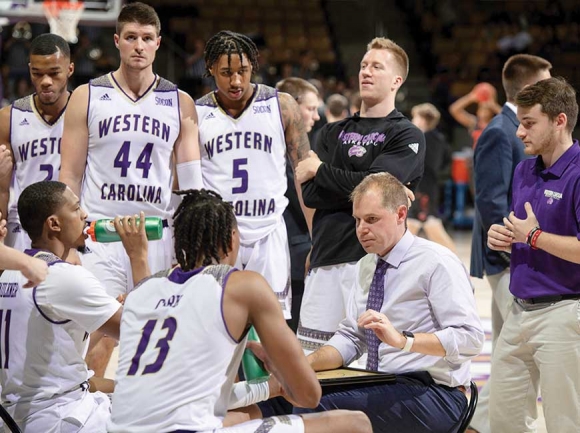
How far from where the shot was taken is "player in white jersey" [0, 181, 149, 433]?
3682 millimetres

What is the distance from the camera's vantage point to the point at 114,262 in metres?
5.12

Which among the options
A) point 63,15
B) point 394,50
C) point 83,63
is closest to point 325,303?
point 394,50

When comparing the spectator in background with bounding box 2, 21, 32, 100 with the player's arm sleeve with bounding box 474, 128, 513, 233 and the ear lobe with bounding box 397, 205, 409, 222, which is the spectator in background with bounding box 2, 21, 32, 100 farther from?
the ear lobe with bounding box 397, 205, 409, 222

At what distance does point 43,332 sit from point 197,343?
35.9 inches

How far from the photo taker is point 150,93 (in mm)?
5207

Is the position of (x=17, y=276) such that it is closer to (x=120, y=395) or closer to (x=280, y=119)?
(x=120, y=395)

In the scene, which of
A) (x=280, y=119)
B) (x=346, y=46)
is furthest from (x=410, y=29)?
(x=280, y=119)

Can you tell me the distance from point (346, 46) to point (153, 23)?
1759 cm

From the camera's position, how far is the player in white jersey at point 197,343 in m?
3.10

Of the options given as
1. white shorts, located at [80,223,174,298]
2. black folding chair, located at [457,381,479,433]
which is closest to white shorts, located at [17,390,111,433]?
white shorts, located at [80,223,174,298]

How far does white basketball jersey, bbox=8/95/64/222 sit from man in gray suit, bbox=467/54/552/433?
244 cm

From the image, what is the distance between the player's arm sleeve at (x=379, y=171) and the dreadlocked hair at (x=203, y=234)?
172 centimetres

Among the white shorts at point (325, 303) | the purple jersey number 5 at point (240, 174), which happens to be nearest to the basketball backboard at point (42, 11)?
the purple jersey number 5 at point (240, 174)

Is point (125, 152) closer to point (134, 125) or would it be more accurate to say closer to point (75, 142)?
point (134, 125)
